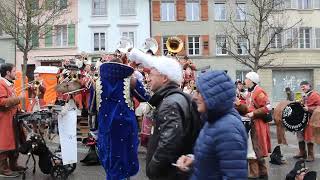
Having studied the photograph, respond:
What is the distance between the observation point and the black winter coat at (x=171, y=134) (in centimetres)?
403

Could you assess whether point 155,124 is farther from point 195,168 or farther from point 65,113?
point 65,113

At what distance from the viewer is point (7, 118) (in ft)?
28.5

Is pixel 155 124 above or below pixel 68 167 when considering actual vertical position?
above

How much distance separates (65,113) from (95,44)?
3124 cm

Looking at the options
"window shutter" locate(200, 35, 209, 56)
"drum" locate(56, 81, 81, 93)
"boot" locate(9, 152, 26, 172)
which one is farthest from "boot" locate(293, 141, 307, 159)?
"window shutter" locate(200, 35, 209, 56)

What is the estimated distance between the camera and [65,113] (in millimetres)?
8320

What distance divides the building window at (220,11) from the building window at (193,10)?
1.50 m

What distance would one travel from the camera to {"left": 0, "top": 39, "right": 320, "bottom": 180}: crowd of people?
3.47 metres

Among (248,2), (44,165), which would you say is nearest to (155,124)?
(44,165)

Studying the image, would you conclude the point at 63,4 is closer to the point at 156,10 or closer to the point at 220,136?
the point at 156,10

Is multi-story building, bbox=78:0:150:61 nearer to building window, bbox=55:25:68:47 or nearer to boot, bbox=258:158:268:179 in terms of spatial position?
building window, bbox=55:25:68:47

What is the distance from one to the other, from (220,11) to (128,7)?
24.9 ft

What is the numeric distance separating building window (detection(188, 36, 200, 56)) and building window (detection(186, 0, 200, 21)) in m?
1.57

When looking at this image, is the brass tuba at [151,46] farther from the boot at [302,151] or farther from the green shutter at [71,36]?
the green shutter at [71,36]
